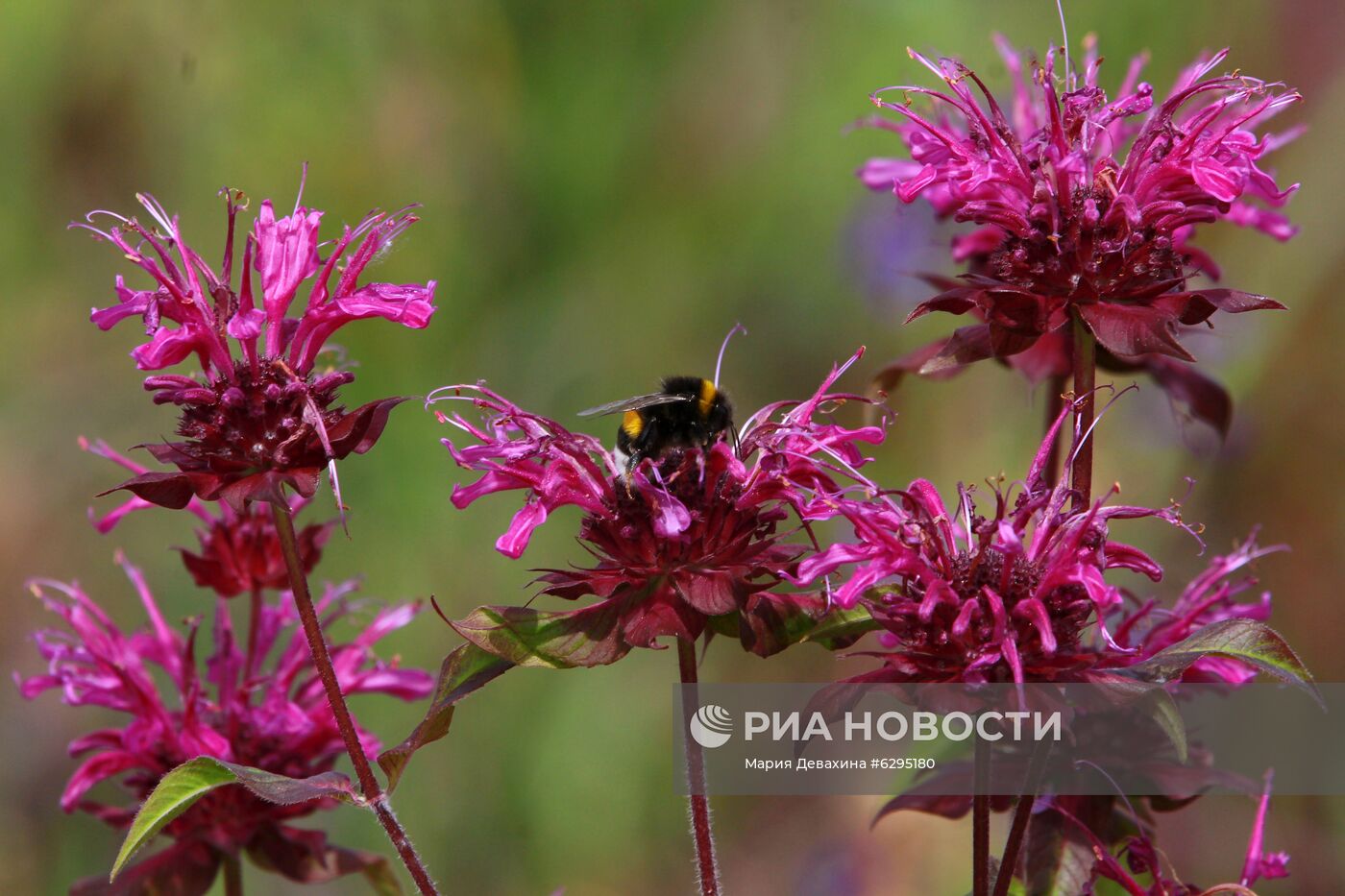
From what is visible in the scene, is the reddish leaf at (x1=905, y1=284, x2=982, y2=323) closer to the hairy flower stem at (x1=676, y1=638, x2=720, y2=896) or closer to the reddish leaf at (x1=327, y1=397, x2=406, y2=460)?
the hairy flower stem at (x1=676, y1=638, x2=720, y2=896)

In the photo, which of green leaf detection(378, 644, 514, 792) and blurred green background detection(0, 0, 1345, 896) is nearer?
green leaf detection(378, 644, 514, 792)

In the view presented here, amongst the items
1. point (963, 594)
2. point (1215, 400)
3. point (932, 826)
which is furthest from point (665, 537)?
point (932, 826)

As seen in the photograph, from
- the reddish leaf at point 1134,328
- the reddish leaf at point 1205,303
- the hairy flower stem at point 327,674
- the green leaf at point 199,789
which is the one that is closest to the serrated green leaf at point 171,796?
the green leaf at point 199,789

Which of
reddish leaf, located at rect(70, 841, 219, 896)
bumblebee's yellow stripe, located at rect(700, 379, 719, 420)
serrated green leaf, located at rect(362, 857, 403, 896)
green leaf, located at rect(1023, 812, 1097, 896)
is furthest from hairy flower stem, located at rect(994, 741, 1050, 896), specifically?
reddish leaf, located at rect(70, 841, 219, 896)

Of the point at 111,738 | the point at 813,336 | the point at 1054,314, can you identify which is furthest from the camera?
the point at 813,336

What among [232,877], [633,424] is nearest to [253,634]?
[232,877]

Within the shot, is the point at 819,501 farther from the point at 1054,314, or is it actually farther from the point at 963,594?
the point at 1054,314
